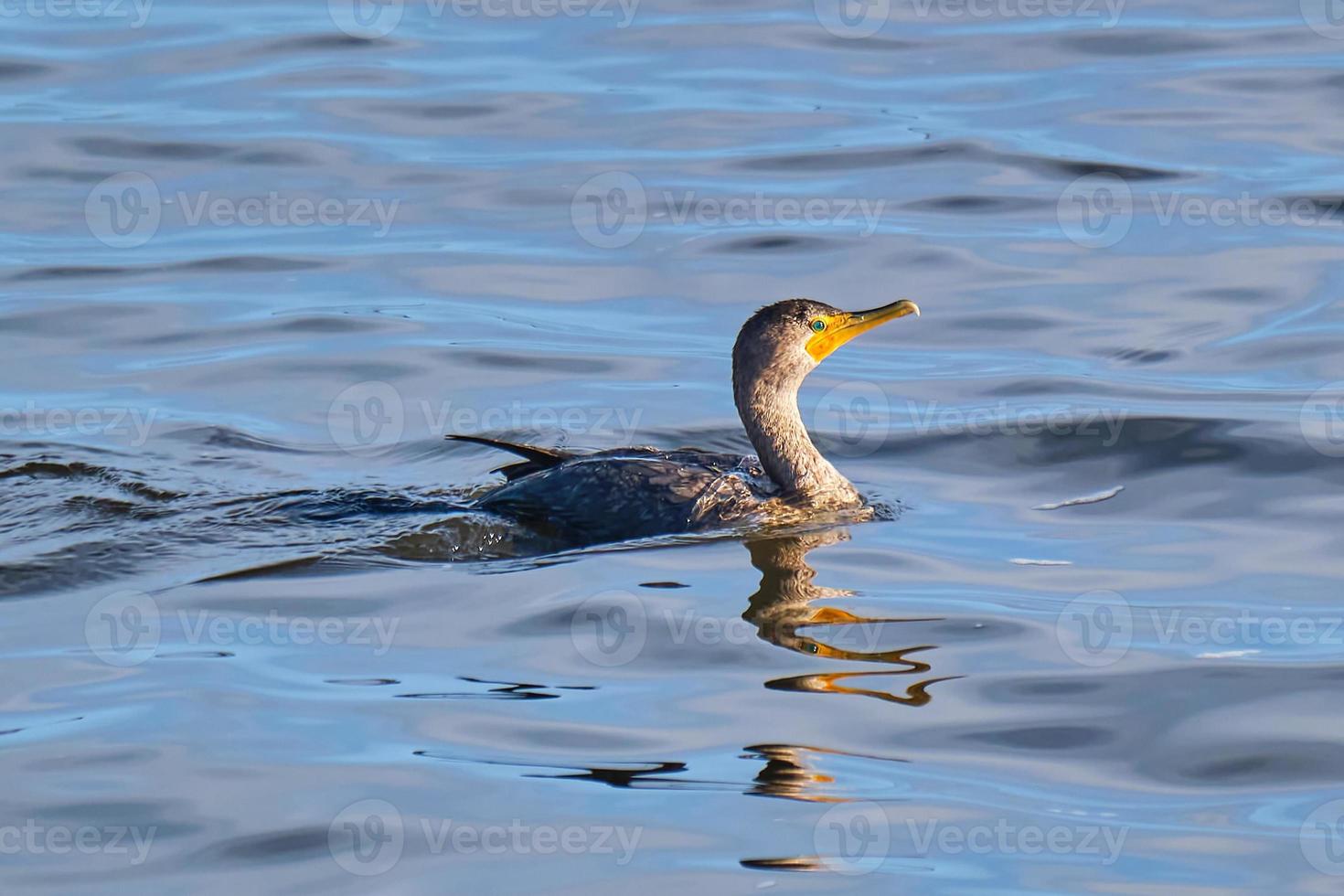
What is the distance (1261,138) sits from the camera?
16531mm

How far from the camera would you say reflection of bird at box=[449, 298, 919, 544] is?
907 centimetres

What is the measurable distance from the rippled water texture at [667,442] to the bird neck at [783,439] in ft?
1.57

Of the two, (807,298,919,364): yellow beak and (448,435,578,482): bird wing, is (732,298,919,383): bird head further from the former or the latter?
(448,435,578,482): bird wing

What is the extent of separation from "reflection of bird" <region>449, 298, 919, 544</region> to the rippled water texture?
247mm

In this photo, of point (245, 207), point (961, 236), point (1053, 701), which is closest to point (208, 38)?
point (245, 207)

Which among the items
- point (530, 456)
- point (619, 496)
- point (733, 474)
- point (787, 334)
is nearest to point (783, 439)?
point (733, 474)

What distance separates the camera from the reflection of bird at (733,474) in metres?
9.07

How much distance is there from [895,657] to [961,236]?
7.54 metres

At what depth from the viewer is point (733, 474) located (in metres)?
9.47

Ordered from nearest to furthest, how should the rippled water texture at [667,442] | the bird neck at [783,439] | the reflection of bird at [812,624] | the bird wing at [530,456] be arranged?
the rippled water texture at [667,442], the reflection of bird at [812,624], the bird wing at [530,456], the bird neck at [783,439]

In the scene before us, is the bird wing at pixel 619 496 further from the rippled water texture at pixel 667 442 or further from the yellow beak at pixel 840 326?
the yellow beak at pixel 840 326

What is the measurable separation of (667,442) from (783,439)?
1387 millimetres

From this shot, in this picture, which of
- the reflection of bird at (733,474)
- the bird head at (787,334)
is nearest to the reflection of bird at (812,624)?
the reflection of bird at (733,474)

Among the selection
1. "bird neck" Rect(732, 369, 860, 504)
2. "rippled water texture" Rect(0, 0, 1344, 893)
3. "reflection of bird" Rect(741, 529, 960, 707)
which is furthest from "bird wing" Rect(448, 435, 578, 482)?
"reflection of bird" Rect(741, 529, 960, 707)
